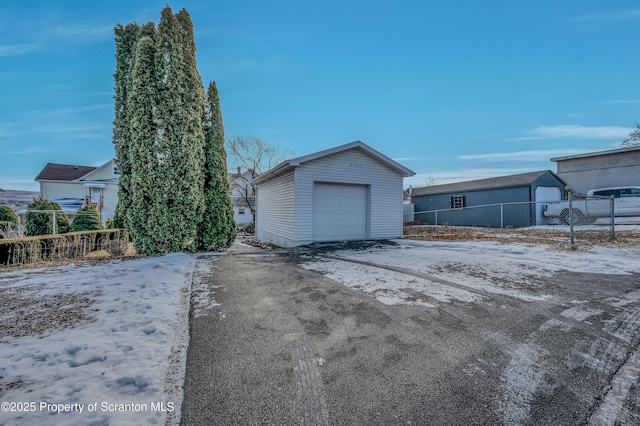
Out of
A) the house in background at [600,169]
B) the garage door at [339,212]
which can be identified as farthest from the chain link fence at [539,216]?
the house in background at [600,169]

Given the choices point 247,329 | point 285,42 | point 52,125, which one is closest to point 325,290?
point 247,329

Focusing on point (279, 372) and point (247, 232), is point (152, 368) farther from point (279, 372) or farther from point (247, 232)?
point (247, 232)

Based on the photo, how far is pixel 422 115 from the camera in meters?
13.6

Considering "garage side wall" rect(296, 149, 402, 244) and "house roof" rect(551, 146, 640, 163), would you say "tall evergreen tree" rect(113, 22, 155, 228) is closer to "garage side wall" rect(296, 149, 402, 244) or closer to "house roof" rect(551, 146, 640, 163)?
"garage side wall" rect(296, 149, 402, 244)

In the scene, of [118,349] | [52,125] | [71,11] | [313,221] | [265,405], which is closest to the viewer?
[265,405]

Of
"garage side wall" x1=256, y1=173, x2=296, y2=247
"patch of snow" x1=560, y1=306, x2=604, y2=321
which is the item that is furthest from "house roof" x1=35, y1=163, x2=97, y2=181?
"patch of snow" x1=560, y1=306, x2=604, y2=321

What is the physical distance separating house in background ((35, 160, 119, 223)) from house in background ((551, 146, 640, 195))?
1299 inches

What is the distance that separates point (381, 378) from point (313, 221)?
25.4 feet

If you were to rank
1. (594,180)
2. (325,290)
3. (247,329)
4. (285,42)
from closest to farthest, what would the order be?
(247,329) < (325,290) < (285,42) < (594,180)

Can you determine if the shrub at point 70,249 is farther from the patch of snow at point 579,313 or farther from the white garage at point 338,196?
the patch of snow at point 579,313

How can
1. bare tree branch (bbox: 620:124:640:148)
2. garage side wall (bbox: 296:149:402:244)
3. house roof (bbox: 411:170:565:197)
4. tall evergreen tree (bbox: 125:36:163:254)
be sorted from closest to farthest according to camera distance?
tall evergreen tree (bbox: 125:36:163:254), garage side wall (bbox: 296:149:402:244), house roof (bbox: 411:170:565:197), bare tree branch (bbox: 620:124:640:148)

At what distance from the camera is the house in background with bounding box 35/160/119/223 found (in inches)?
832

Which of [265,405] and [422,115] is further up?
[422,115]

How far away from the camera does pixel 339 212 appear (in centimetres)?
1012
